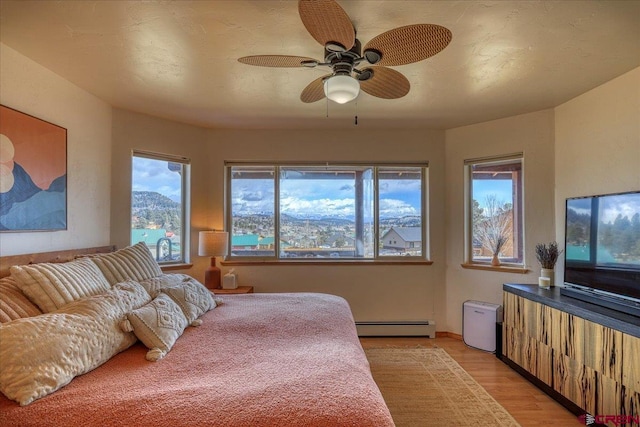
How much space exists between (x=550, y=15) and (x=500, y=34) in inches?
9.4

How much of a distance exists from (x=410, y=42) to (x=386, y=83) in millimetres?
448

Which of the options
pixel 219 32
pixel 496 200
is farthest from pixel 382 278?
pixel 219 32

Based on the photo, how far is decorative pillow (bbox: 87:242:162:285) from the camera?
75.7 inches

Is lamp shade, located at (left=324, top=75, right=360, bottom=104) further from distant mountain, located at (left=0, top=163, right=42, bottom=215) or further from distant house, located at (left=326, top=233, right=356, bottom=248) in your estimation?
distant house, located at (left=326, top=233, right=356, bottom=248)

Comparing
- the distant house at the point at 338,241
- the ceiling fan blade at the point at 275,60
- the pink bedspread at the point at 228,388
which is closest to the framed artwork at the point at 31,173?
the pink bedspread at the point at 228,388

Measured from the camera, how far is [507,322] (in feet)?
9.43

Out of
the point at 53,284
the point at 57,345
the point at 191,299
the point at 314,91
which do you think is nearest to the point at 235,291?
the point at 191,299

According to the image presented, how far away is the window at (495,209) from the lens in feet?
10.9

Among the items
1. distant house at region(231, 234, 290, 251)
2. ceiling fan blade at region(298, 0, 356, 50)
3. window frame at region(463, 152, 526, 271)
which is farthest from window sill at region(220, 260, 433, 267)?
ceiling fan blade at region(298, 0, 356, 50)

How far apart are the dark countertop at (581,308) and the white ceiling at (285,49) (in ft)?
5.65

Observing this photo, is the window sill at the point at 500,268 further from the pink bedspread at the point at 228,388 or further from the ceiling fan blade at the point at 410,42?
the ceiling fan blade at the point at 410,42

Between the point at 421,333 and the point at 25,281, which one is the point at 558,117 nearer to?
the point at 421,333

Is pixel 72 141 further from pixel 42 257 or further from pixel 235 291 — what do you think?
pixel 235 291

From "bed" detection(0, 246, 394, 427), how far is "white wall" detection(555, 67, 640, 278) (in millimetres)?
2513
